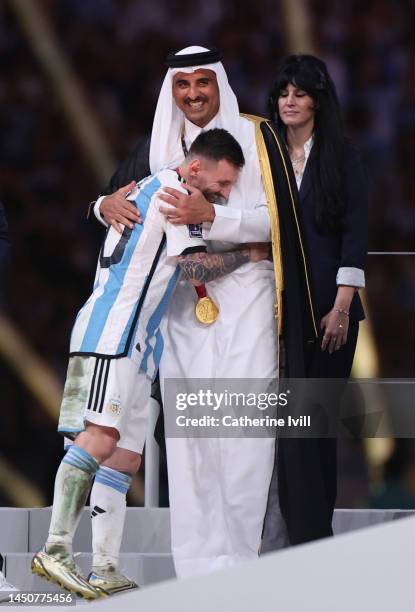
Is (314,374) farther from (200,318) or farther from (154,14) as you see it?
(154,14)

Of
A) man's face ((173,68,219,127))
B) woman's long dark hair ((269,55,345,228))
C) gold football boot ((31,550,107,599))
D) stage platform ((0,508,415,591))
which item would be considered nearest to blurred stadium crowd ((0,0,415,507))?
stage platform ((0,508,415,591))

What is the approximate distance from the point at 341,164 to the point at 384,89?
268cm

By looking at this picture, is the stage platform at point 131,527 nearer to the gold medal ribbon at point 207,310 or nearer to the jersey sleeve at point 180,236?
the gold medal ribbon at point 207,310

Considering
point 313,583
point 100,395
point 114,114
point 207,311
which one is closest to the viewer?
point 313,583

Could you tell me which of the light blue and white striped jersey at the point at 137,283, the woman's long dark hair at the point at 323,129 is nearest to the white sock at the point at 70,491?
the light blue and white striped jersey at the point at 137,283

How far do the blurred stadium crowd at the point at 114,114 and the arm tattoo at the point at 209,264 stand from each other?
2553 millimetres

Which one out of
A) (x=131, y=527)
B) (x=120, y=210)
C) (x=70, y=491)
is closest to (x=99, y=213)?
(x=120, y=210)

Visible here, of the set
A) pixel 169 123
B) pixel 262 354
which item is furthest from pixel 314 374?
pixel 169 123

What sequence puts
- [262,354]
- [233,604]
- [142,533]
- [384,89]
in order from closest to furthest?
[233,604] → [262,354] → [142,533] → [384,89]

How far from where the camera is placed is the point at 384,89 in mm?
5398

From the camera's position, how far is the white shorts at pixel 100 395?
2578 millimetres

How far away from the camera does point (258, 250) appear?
2762 mm

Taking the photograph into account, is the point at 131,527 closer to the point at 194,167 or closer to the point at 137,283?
the point at 137,283

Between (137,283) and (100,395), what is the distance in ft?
0.78
